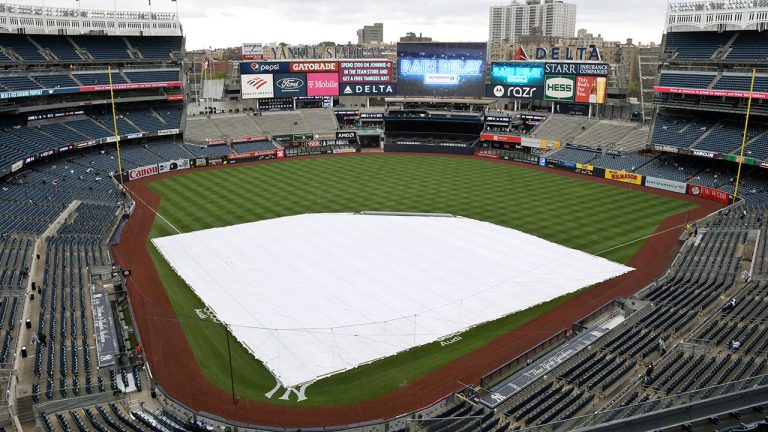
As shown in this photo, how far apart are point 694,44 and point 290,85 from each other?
5278 centimetres

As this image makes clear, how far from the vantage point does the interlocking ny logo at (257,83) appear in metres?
83.1

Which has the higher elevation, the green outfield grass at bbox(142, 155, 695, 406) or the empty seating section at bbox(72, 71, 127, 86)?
the empty seating section at bbox(72, 71, 127, 86)

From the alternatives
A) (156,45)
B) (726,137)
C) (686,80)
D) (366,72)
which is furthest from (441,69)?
(156,45)

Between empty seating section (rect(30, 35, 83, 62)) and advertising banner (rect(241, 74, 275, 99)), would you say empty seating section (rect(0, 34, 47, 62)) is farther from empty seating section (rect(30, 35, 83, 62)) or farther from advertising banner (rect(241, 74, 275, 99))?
advertising banner (rect(241, 74, 275, 99))

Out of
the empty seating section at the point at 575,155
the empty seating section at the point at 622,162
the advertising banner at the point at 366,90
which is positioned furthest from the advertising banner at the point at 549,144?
the advertising banner at the point at 366,90

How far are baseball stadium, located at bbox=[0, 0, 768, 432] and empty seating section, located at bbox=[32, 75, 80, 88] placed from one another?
0.42 m

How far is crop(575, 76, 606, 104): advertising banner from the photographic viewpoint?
7544 cm

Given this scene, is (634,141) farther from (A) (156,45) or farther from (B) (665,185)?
(A) (156,45)

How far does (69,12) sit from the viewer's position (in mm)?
68625

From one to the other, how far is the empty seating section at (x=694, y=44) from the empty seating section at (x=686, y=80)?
203 centimetres

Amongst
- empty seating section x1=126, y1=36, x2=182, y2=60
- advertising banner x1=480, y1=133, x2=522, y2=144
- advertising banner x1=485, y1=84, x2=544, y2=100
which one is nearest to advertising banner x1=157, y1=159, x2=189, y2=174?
empty seating section x1=126, y1=36, x2=182, y2=60

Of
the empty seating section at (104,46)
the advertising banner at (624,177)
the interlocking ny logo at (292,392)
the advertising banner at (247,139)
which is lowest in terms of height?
the interlocking ny logo at (292,392)

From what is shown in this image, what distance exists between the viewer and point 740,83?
58.5 m

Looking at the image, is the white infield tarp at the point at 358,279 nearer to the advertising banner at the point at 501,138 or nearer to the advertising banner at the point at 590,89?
the advertising banner at the point at 501,138
